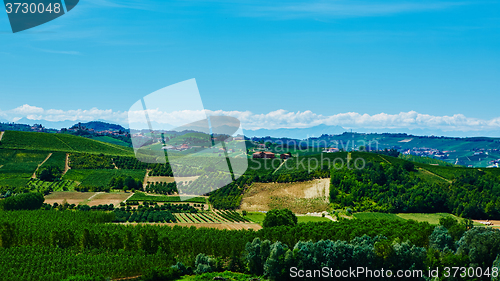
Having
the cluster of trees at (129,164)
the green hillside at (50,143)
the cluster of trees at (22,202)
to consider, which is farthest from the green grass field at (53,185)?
the green hillside at (50,143)

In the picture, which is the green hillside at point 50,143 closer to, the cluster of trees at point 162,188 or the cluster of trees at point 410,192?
the cluster of trees at point 162,188

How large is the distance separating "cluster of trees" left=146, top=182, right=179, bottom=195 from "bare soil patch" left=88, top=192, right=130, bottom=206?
5.46m

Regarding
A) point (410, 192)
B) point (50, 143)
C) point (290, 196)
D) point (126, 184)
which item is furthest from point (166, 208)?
point (50, 143)

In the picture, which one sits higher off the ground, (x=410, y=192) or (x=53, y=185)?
(x=53, y=185)

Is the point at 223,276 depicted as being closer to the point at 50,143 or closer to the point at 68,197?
the point at 68,197

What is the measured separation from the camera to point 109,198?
261ft

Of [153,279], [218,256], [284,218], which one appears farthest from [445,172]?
[153,279]

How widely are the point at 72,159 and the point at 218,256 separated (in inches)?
3194

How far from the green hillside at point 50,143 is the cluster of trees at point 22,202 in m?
48.3

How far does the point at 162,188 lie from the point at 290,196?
29.5 meters

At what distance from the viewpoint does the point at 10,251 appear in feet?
136

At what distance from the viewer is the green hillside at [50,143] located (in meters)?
116

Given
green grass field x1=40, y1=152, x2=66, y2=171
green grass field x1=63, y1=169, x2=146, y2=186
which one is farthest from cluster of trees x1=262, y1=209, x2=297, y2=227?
green grass field x1=40, y1=152, x2=66, y2=171

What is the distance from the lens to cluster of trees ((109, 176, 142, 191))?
8912 cm
